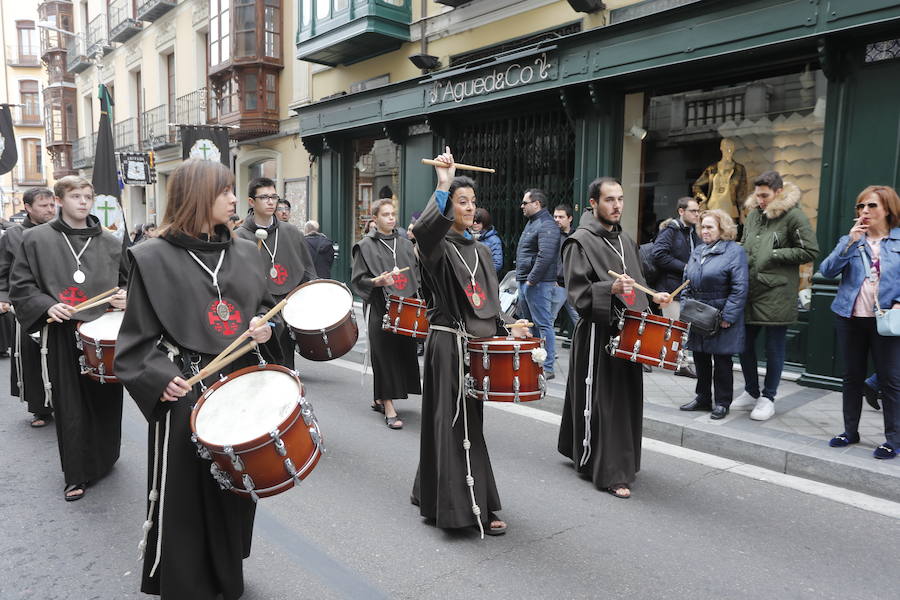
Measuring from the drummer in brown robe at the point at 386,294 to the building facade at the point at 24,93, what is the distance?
155 ft

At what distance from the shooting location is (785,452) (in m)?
5.01

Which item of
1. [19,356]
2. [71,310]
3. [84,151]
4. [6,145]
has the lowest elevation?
[19,356]

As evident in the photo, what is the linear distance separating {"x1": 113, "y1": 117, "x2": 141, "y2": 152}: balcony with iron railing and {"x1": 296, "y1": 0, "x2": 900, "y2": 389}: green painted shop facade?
51.8 ft

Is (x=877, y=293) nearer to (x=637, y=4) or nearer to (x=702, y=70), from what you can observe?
(x=702, y=70)

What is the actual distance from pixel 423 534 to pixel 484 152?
8.69 meters

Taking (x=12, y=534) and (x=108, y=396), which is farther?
(x=108, y=396)

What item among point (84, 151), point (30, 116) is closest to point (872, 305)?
point (84, 151)

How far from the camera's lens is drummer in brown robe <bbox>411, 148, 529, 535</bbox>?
3707mm

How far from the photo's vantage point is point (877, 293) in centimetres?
481

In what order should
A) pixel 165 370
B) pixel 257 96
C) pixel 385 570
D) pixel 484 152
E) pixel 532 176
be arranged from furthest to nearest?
pixel 257 96 → pixel 484 152 → pixel 532 176 → pixel 385 570 → pixel 165 370

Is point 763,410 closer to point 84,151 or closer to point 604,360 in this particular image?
point 604,360

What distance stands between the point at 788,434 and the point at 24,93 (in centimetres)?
5441

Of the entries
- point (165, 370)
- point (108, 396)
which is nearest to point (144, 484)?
point (108, 396)

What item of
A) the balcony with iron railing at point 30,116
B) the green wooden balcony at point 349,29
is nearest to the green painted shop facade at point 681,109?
the green wooden balcony at point 349,29
